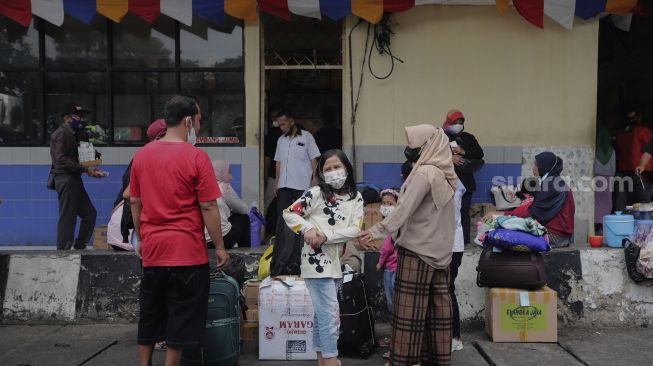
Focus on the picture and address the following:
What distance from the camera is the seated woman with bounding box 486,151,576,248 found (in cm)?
605

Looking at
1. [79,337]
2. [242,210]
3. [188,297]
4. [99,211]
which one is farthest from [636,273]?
[99,211]

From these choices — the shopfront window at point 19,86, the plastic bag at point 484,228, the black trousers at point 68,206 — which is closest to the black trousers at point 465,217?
the plastic bag at point 484,228

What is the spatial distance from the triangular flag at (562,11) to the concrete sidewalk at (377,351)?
3882 millimetres

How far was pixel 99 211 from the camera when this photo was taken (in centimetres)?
889

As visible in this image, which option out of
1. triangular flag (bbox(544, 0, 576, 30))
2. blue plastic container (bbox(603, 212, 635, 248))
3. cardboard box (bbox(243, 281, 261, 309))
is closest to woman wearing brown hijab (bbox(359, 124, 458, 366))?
cardboard box (bbox(243, 281, 261, 309))

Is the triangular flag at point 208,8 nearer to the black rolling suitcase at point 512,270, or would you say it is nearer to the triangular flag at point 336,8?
the triangular flag at point 336,8

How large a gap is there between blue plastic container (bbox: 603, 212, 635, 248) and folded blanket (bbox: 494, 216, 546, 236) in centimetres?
115

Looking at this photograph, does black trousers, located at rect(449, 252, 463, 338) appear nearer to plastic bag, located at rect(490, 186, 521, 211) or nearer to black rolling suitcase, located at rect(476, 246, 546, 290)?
black rolling suitcase, located at rect(476, 246, 546, 290)

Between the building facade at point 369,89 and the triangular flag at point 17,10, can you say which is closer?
the triangular flag at point 17,10

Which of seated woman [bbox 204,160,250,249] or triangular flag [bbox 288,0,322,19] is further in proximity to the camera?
triangular flag [bbox 288,0,322,19]

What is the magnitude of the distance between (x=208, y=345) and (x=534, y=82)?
18.5 feet

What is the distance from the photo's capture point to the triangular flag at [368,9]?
802 centimetres

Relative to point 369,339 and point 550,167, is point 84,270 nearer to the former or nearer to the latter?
point 369,339

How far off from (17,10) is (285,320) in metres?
5.47
